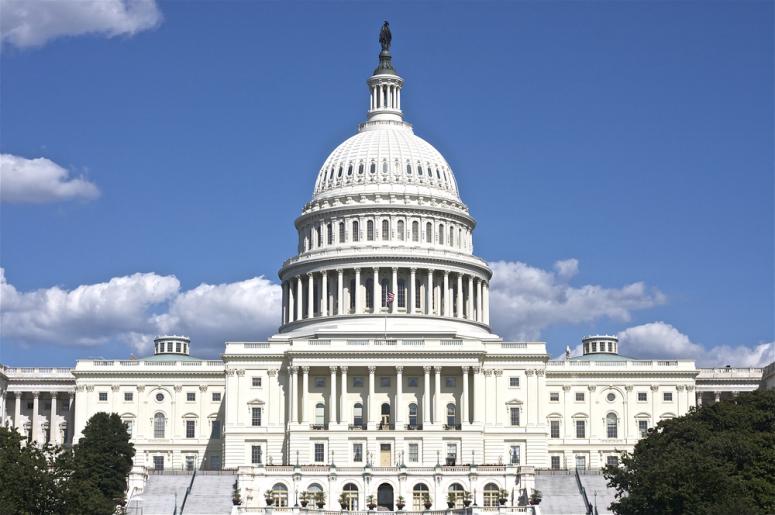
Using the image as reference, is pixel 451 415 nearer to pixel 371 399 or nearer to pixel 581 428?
pixel 371 399

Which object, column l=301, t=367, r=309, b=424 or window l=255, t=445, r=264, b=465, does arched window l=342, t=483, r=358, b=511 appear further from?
window l=255, t=445, r=264, b=465

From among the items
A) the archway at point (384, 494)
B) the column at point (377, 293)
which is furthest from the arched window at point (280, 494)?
the column at point (377, 293)

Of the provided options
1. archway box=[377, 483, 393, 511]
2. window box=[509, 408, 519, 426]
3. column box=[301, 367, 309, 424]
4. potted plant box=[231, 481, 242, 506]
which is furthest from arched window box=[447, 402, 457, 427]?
potted plant box=[231, 481, 242, 506]

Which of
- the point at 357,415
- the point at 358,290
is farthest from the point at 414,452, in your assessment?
the point at 358,290

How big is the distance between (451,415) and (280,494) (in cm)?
3010

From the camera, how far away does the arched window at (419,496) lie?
6019 inches

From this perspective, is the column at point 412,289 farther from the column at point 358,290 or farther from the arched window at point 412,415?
the arched window at point 412,415

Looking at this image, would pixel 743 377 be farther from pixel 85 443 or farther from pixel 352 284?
pixel 85 443

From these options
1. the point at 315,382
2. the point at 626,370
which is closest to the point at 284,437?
the point at 315,382

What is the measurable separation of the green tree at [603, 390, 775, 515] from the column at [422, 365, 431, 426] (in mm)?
32825

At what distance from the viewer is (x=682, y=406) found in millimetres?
188625

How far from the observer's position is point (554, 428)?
187 m

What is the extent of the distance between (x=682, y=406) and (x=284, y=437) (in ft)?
140

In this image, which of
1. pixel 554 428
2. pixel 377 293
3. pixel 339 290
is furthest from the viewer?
pixel 339 290
